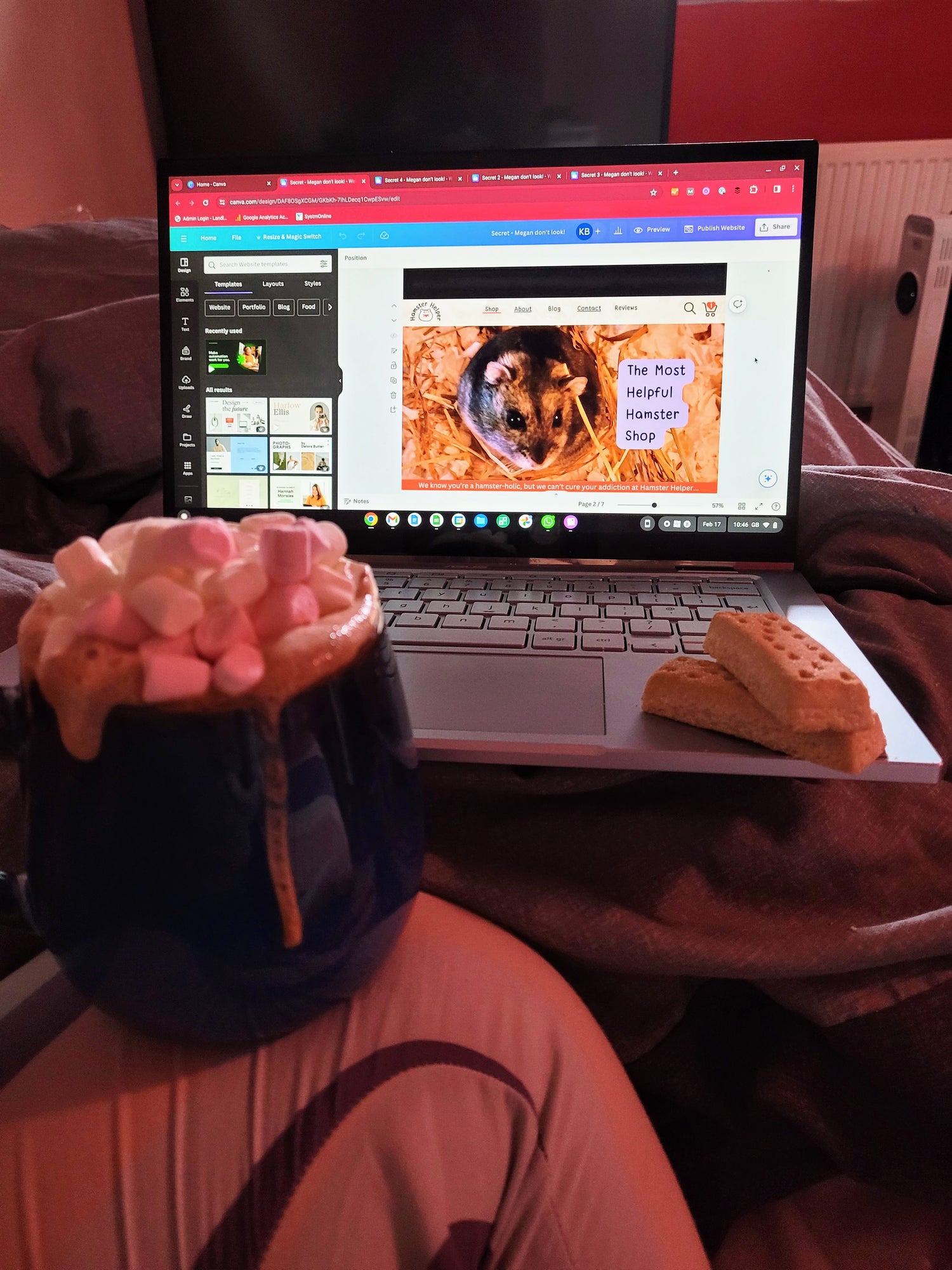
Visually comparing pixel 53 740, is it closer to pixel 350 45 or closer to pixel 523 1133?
pixel 523 1133

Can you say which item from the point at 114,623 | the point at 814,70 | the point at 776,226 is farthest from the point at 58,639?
the point at 814,70

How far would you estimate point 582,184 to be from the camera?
69 centimetres

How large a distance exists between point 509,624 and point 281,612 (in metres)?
0.36

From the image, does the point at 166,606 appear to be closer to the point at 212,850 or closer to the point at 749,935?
the point at 212,850

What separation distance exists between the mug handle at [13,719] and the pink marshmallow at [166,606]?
0.18 ft

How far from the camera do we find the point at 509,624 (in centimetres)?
62

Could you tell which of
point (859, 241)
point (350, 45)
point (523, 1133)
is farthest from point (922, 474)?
point (859, 241)

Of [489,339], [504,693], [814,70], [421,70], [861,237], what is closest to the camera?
[504,693]

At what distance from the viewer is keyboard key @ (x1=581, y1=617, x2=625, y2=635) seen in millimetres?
596

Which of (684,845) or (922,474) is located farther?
(922,474)

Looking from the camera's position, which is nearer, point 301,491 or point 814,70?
point 301,491

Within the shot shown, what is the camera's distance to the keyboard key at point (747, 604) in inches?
25.4

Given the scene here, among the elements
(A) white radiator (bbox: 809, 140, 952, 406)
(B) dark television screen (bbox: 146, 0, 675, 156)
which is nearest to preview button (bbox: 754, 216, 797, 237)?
(B) dark television screen (bbox: 146, 0, 675, 156)

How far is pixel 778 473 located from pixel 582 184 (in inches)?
11.3
